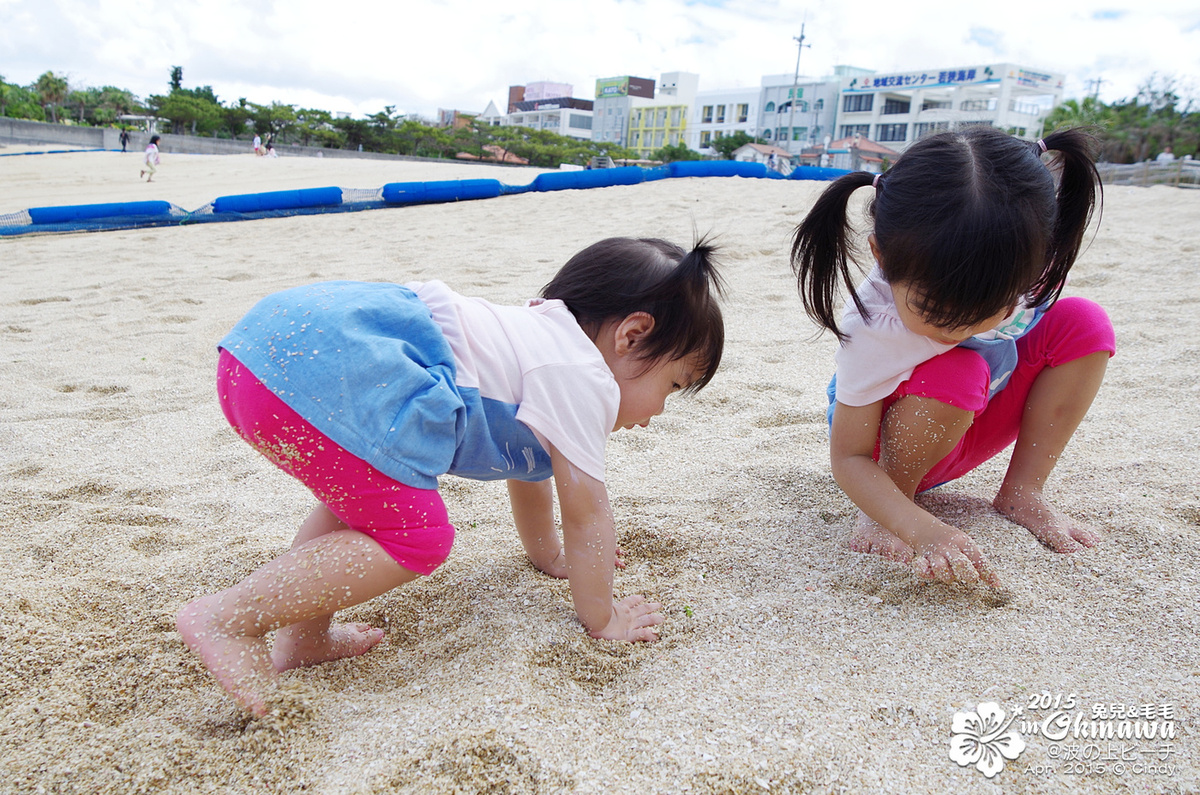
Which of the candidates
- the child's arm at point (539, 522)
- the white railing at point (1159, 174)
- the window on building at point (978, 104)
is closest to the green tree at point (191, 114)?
the white railing at point (1159, 174)

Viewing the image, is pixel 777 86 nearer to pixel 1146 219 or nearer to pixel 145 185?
pixel 145 185

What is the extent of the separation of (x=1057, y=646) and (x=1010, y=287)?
57 centimetres

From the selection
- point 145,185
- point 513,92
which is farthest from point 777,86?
point 145,185

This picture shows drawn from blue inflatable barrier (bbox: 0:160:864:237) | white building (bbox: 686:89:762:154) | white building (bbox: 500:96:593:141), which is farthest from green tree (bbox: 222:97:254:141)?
white building (bbox: 500:96:593:141)

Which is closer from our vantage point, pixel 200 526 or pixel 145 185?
pixel 200 526

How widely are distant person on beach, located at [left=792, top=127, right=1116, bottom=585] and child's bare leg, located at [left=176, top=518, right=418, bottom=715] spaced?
970 millimetres

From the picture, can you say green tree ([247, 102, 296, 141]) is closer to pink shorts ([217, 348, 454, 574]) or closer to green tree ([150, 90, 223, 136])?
green tree ([150, 90, 223, 136])

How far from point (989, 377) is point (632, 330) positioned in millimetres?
742

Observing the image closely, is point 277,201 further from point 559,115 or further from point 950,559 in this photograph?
point 559,115

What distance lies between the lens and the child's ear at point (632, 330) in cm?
135

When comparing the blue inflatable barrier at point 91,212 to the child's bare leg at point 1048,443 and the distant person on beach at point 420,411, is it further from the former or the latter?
the child's bare leg at point 1048,443

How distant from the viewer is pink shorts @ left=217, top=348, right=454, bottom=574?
1151 mm

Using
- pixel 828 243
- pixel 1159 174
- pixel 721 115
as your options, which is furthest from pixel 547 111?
pixel 828 243

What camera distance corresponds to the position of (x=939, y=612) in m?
1.33
